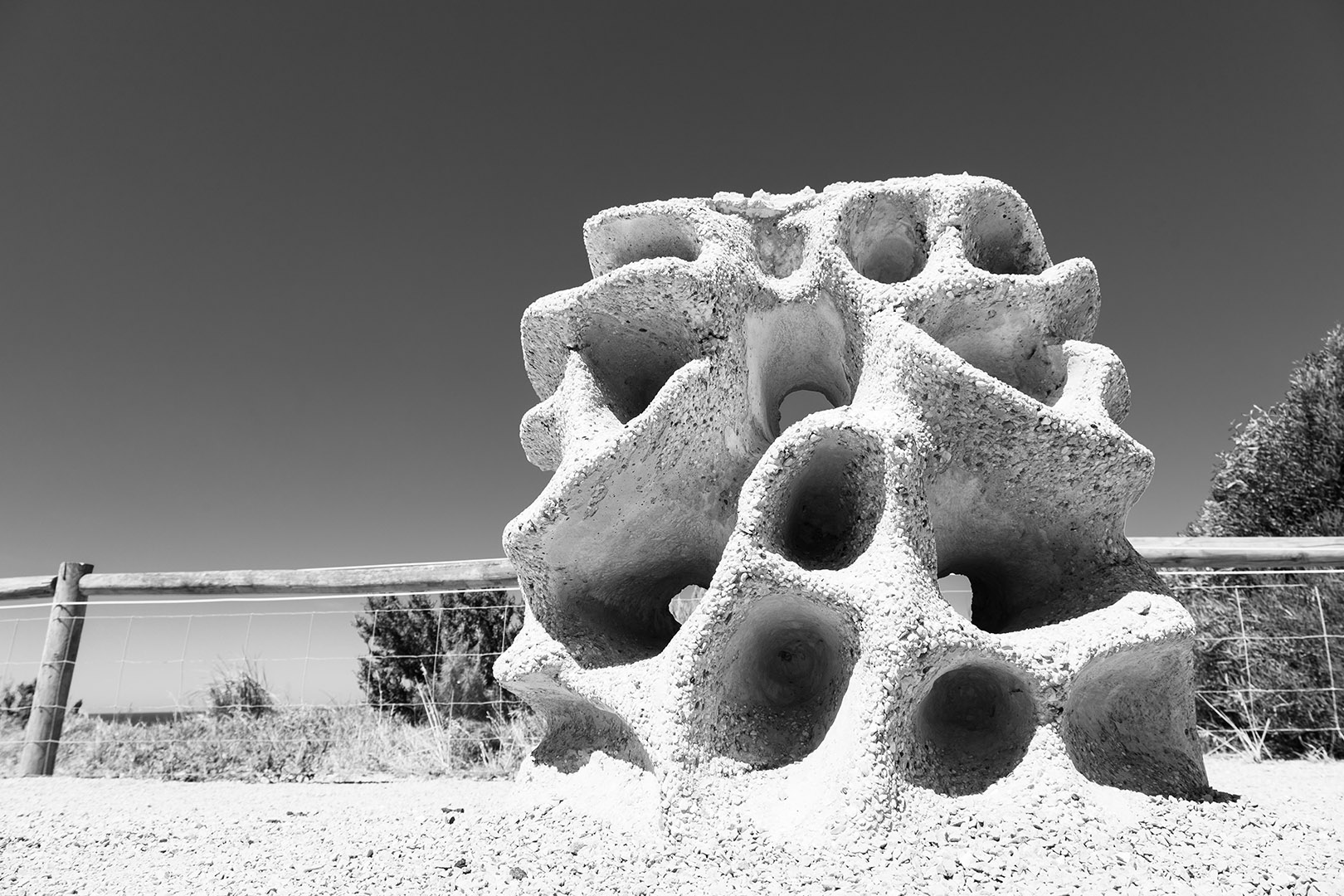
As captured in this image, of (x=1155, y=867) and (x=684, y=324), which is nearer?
(x=1155, y=867)

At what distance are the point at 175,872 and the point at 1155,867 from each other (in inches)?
85.8

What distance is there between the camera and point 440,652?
5273 mm

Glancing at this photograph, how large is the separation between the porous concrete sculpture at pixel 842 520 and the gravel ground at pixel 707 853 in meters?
0.09

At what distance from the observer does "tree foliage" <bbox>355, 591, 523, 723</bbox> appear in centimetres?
509

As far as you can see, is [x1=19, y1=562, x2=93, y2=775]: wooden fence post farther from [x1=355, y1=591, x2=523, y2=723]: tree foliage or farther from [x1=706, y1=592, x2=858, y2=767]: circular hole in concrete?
[x1=706, y1=592, x2=858, y2=767]: circular hole in concrete

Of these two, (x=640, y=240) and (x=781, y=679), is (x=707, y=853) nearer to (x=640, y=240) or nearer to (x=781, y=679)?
(x=781, y=679)

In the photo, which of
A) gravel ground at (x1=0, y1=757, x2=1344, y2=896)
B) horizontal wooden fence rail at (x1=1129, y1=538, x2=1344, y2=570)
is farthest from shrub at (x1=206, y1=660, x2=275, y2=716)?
horizontal wooden fence rail at (x1=1129, y1=538, x2=1344, y2=570)

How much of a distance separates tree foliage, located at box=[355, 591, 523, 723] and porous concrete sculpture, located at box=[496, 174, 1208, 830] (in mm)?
2474

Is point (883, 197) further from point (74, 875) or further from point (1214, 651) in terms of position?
point (1214, 651)

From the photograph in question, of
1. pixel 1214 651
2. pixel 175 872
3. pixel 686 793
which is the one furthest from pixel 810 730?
pixel 1214 651

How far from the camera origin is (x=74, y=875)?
1961 millimetres

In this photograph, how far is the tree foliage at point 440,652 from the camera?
5.09 m

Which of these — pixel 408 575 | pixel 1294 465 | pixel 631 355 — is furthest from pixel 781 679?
pixel 1294 465

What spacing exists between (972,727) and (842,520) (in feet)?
2.06
